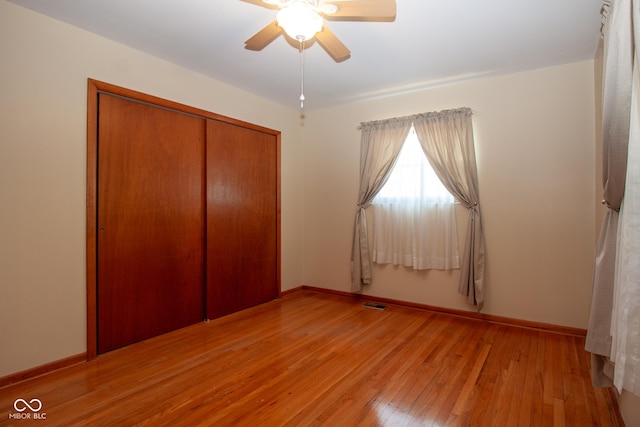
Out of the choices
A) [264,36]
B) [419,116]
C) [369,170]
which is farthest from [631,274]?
[369,170]

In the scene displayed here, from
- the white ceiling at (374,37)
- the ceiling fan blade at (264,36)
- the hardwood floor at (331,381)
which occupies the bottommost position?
the hardwood floor at (331,381)

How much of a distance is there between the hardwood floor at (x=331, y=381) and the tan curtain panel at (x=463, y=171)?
492 millimetres

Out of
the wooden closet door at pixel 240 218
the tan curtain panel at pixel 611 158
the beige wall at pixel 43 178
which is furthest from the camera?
the wooden closet door at pixel 240 218

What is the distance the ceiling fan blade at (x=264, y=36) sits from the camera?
6.47ft

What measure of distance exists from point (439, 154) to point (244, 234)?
7.91ft

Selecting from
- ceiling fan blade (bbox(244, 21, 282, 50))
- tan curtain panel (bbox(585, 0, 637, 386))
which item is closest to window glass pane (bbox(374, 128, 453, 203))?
tan curtain panel (bbox(585, 0, 637, 386))

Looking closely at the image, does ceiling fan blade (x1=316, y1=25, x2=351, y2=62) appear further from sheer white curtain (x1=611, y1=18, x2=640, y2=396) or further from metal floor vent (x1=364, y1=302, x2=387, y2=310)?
metal floor vent (x1=364, y1=302, x2=387, y2=310)

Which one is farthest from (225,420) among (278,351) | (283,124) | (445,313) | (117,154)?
(283,124)

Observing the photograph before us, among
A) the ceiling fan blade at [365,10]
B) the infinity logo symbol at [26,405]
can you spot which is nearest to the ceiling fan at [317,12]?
the ceiling fan blade at [365,10]

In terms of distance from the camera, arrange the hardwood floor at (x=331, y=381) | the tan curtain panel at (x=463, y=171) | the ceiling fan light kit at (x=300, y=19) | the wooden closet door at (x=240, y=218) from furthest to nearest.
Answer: the wooden closet door at (x=240, y=218) < the tan curtain panel at (x=463, y=171) < the hardwood floor at (x=331, y=381) < the ceiling fan light kit at (x=300, y=19)

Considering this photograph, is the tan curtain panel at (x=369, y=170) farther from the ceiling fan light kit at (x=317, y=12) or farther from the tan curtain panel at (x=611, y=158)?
the tan curtain panel at (x=611, y=158)

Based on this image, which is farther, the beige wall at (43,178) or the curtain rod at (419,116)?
the curtain rod at (419,116)

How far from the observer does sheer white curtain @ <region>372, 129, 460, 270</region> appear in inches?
137

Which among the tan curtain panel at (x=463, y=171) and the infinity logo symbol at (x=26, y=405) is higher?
the tan curtain panel at (x=463, y=171)
